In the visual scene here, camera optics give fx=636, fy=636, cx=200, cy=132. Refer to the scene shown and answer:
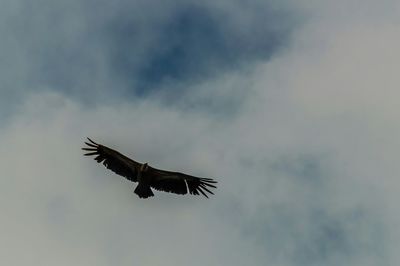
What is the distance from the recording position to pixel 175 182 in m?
40.3

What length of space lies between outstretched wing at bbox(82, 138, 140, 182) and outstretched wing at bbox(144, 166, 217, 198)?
102cm

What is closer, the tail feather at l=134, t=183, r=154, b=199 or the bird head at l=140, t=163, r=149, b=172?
the tail feather at l=134, t=183, r=154, b=199

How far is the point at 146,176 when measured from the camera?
131 ft

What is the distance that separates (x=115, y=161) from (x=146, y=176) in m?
2.20

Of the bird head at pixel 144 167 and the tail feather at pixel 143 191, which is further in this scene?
the bird head at pixel 144 167

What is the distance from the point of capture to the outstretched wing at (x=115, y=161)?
39.8 metres

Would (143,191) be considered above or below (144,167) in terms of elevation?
below

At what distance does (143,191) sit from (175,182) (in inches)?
89.3

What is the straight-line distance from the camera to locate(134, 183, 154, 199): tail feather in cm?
3909

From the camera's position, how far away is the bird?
3962cm

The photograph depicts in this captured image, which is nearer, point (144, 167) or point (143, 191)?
point (143, 191)

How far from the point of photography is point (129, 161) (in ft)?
131

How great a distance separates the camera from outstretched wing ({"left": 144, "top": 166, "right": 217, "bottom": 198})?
130 feet

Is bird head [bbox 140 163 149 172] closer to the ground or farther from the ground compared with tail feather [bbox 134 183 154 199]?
farther from the ground
